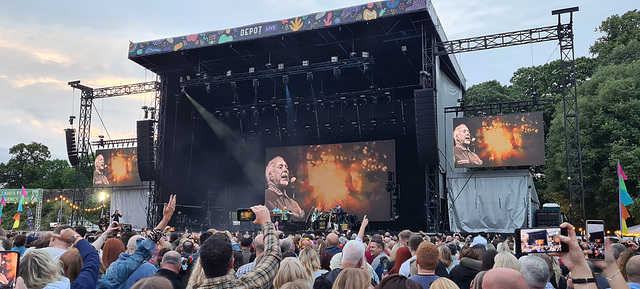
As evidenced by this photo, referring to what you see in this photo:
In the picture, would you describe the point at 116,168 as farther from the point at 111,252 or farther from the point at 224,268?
the point at 224,268

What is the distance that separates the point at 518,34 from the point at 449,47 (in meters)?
2.71

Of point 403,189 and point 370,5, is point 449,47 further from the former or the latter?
point 403,189

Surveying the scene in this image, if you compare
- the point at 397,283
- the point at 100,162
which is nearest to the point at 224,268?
the point at 397,283

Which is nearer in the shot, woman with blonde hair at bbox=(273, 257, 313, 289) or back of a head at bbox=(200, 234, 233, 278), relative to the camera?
back of a head at bbox=(200, 234, 233, 278)

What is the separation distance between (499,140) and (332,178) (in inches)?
318

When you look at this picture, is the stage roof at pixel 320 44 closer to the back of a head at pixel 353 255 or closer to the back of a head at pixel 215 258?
the back of a head at pixel 353 255

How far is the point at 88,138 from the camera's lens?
27.9 meters

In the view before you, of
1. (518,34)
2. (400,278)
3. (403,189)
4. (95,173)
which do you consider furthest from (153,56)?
(400,278)

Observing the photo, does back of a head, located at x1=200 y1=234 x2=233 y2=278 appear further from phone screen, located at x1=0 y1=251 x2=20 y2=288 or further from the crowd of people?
phone screen, located at x1=0 y1=251 x2=20 y2=288

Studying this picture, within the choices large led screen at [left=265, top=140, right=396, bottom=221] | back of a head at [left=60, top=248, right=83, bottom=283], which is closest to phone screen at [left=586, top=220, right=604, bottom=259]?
back of a head at [left=60, top=248, right=83, bottom=283]

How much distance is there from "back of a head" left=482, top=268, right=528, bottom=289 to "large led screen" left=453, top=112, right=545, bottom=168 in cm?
2009

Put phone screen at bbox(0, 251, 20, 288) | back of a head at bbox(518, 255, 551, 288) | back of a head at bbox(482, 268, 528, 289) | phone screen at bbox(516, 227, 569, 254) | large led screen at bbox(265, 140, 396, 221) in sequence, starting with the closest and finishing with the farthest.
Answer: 1. back of a head at bbox(482, 268, 528, 289)
2. phone screen at bbox(0, 251, 20, 288)
3. back of a head at bbox(518, 255, 551, 288)
4. phone screen at bbox(516, 227, 569, 254)
5. large led screen at bbox(265, 140, 396, 221)

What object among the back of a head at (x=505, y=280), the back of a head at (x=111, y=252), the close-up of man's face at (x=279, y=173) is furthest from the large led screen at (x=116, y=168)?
the back of a head at (x=505, y=280)

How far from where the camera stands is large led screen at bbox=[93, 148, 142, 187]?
2997 cm
